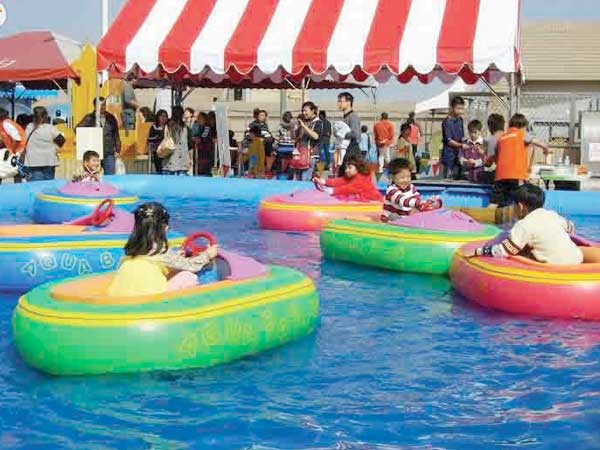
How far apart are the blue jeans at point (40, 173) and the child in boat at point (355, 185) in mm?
4743

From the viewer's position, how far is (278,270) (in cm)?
602

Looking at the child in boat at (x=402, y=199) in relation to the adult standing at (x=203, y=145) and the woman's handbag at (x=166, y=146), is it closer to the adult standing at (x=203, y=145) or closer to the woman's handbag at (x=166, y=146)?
the woman's handbag at (x=166, y=146)

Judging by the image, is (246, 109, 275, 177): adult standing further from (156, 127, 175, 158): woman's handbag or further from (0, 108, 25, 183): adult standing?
(0, 108, 25, 183): adult standing

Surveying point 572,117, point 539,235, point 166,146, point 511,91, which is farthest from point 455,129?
point 539,235

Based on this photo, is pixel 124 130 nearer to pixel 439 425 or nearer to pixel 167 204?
pixel 167 204

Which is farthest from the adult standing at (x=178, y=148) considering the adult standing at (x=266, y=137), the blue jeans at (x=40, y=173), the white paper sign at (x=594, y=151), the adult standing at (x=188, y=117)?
the white paper sign at (x=594, y=151)

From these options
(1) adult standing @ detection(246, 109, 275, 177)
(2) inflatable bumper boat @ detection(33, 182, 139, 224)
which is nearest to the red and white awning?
(2) inflatable bumper boat @ detection(33, 182, 139, 224)

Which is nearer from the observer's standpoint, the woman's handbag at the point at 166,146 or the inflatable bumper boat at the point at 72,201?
the inflatable bumper boat at the point at 72,201

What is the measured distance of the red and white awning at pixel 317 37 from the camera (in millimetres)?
12102

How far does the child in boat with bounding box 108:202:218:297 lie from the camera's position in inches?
209

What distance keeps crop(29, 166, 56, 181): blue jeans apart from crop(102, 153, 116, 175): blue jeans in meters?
1.51

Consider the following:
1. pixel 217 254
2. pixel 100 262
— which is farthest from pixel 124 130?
pixel 217 254

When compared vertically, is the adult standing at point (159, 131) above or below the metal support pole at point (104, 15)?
below

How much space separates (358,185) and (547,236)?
406 cm
